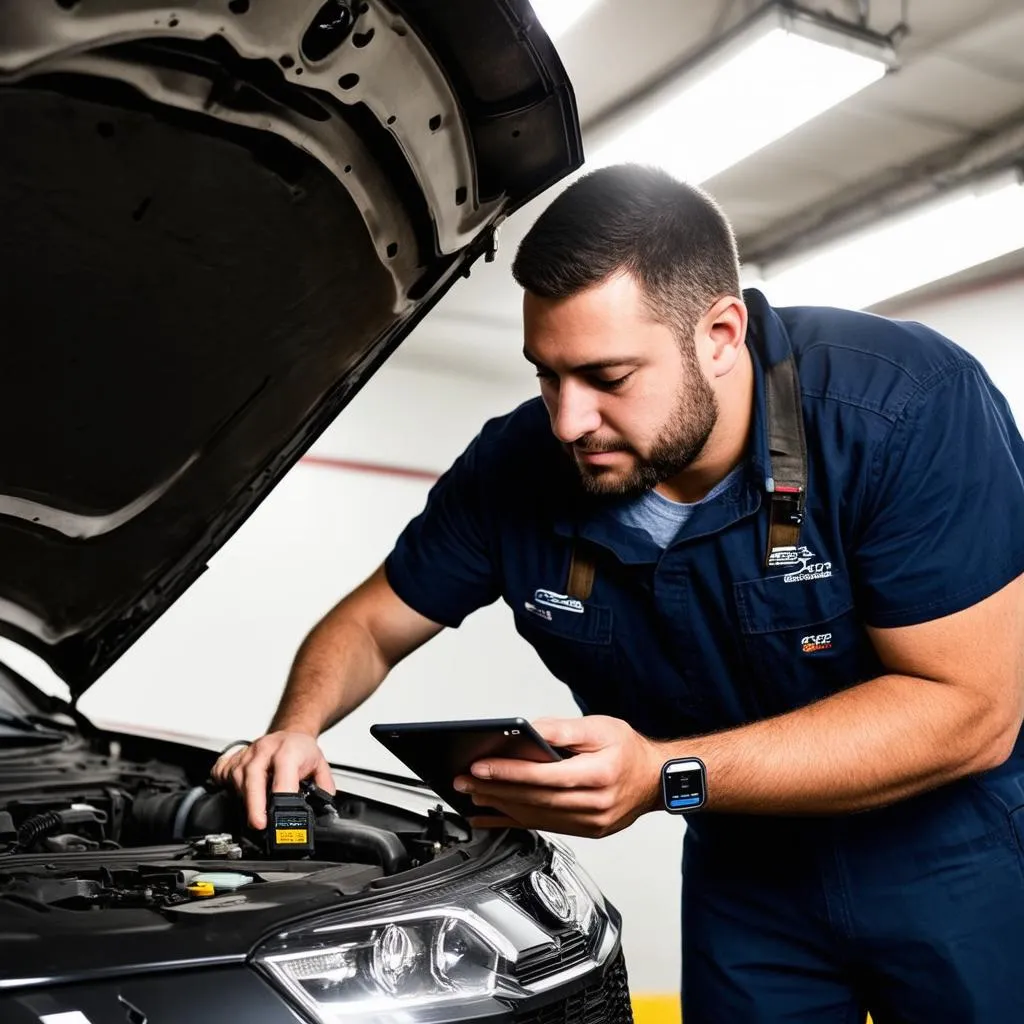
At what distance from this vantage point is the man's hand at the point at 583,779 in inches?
49.8

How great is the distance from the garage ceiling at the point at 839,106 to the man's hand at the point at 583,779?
2.41 meters

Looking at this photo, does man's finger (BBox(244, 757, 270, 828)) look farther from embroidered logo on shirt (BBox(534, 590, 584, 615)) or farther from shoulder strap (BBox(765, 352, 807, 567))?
shoulder strap (BBox(765, 352, 807, 567))

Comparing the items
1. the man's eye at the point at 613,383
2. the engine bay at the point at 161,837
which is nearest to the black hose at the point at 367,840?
the engine bay at the point at 161,837

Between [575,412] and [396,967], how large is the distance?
27.0 inches

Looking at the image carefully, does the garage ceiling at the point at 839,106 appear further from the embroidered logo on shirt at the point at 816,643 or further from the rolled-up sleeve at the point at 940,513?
the embroidered logo on shirt at the point at 816,643

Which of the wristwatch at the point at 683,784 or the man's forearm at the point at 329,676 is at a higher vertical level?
the man's forearm at the point at 329,676

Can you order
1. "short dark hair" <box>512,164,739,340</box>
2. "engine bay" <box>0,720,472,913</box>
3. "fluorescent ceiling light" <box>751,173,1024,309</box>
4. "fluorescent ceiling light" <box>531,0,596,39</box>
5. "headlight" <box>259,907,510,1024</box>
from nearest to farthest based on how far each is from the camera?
"headlight" <box>259,907,510,1024</box> → "engine bay" <box>0,720,472,913</box> → "short dark hair" <box>512,164,739,340</box> → "fluorescent ceiling light" <box>531,0,596,39</box> → "fluorescent ceiling light" <box>751,173,1024,309</box>

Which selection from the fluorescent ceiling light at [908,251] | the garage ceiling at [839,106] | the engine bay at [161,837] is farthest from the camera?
the fluorescent ceiling light at [908,251]

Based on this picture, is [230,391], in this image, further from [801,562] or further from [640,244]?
[801,562]

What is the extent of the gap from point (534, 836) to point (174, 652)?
141 inches

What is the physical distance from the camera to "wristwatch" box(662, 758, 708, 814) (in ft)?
4.40

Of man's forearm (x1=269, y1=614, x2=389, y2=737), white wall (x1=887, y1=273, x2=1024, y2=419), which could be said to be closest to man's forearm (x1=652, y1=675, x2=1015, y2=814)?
man's forearm (x1=269, y1=614, x2=389, y2=737)

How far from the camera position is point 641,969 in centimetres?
376

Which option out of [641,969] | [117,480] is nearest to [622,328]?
[117,480]
